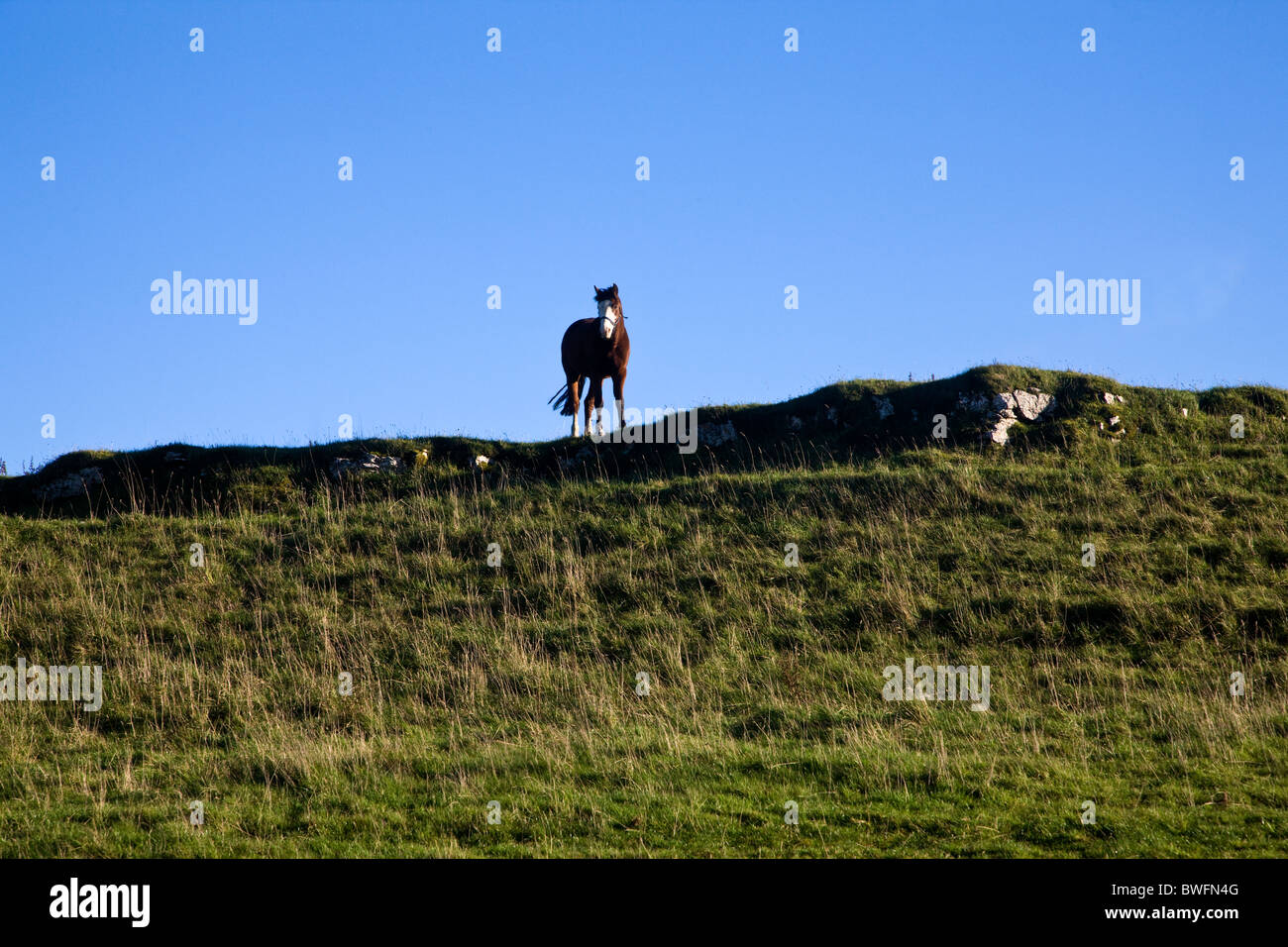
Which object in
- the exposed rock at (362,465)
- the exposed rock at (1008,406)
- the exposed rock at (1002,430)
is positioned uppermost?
the exposed rock at (1008,406)

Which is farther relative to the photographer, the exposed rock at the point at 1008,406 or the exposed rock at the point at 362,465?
the exposed rock at the point at 362,465

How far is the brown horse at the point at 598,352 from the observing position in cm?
2434

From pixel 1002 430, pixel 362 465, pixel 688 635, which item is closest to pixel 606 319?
pixel 362 465

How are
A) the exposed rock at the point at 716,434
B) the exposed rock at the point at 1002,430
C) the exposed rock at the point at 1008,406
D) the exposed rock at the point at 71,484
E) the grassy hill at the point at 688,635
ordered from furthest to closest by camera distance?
the exposed rock at the point at 716,434
the exposed rock at the point at 71,484
the exposed rock at the point at 1008,406
the exposed rock at the point at 1002,430
the grassy hill at the point at 688,635

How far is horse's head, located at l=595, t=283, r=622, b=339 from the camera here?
955 inches

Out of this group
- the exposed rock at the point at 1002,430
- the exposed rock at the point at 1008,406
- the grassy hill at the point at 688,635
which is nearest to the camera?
the grassy hill at the point at 688,635

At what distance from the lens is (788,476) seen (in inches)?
871

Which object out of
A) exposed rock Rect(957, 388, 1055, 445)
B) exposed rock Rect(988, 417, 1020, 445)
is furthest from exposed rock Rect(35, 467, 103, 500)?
exposed rock Rect(988, 417, 1020, 445)

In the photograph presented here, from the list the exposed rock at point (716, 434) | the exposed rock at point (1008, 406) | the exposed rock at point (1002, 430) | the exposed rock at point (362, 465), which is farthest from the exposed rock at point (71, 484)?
the exposed rock at point (1002, 430)

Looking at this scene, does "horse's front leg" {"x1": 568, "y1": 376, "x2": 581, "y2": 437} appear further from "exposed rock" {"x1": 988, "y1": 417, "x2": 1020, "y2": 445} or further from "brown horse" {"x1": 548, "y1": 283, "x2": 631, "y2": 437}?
"exposed rock" {"x1": 988, "y1": 417, "x2": 1020, "y2": 445}

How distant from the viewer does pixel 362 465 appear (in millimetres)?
24609

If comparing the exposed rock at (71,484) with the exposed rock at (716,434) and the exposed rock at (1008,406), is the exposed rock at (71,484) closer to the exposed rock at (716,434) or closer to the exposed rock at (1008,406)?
the exposed rock at (716,434)

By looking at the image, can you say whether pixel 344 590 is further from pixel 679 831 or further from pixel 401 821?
pixel 679 831

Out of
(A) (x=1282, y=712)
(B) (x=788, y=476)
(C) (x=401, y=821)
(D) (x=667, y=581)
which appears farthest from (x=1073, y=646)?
(C) (x=401, y=821)
